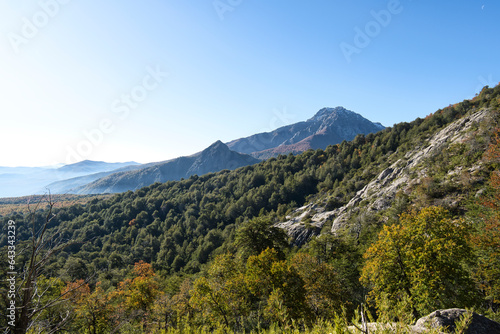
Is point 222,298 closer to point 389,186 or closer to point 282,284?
point 282,284

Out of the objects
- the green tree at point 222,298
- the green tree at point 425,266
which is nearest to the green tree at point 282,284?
the green tree at point 222,298

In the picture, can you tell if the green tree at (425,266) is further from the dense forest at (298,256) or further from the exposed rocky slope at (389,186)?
the exposed rocky slope at (389,186)

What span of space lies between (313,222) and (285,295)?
5942cm

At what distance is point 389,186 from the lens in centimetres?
6925

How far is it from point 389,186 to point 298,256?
189 ft

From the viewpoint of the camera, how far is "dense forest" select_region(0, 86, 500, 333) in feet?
49.9

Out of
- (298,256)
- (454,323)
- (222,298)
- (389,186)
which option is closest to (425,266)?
(454,323)

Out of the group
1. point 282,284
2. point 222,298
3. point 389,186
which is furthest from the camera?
point 389,186

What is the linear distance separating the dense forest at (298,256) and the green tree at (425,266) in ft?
0.33

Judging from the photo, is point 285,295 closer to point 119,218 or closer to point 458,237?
point 458,237

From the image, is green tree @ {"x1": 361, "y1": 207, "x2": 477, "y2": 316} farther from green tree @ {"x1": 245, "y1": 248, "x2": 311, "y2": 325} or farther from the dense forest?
green tree @ {"x1": 245, "y1": 248, "x2": 311, "y2": 325}

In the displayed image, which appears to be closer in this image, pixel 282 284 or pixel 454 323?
pixel 454 323

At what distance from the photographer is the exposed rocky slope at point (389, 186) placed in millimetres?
62094

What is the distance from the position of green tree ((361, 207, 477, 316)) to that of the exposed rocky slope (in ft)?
146
